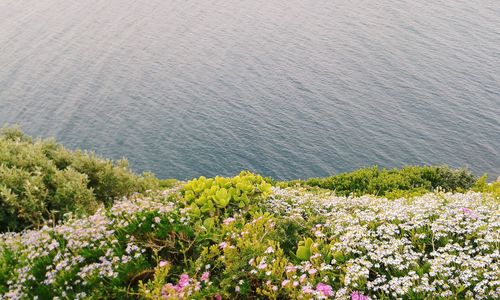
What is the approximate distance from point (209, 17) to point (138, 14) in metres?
11.4

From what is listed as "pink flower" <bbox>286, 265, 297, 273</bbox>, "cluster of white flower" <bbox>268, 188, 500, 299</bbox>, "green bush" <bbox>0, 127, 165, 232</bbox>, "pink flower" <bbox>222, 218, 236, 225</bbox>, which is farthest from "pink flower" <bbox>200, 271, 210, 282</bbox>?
"green bush" <bbox>0, 127, 165, 232</bbox>

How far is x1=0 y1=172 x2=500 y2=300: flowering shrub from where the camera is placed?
6852 mm

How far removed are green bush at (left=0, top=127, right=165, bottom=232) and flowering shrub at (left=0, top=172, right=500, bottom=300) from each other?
209cm

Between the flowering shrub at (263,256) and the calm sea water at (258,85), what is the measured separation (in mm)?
33063

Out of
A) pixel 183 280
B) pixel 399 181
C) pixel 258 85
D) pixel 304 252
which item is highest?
pixel 304 252

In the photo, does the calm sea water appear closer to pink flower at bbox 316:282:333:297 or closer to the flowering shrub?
the flowering shrub

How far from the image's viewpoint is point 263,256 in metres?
7.44

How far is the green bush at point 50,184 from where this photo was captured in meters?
11.1

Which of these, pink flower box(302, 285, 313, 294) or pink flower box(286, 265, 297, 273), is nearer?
pink flower box(302, 285, 313, 294)

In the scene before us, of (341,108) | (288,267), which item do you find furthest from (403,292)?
(341,108)

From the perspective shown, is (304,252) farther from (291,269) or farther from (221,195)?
(221,195)

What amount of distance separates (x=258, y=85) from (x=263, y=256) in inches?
1868

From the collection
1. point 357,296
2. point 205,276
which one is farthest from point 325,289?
point 205,276

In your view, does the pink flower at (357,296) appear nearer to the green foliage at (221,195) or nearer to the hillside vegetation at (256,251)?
the hillside vegetation at (256,251)
